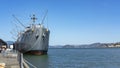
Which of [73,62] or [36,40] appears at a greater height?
[36,40]

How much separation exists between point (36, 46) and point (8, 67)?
190ft

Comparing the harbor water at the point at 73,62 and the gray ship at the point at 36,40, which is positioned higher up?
the gray ship at the point at 36,40

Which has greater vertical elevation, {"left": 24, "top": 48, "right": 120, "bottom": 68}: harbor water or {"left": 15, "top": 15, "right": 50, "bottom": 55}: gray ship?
{"left": 15, "top": 15, "right": 50, "bottom": 55}: gray ship

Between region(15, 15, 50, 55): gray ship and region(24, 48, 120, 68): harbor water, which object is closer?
region(24, 48, 120, 68): harbor water

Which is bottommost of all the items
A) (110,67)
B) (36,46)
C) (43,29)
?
(110,67)

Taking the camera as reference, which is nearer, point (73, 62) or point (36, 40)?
point (73, 62)

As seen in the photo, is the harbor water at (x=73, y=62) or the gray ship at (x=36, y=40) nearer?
the harbor water at (x=73, y=62)

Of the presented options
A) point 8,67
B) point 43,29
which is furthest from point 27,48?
point 8,67

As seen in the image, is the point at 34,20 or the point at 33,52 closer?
the point at 33,52

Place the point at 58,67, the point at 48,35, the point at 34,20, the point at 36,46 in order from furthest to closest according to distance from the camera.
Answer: the point at 34,20 → the point at 48,35 → the point at 36,46 → the point at 58,67

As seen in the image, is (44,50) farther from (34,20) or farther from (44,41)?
(34,20)

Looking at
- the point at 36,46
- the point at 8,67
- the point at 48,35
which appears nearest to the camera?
the point at 8,67

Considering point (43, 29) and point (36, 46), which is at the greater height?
point (43, 29)

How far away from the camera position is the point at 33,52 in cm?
7700
